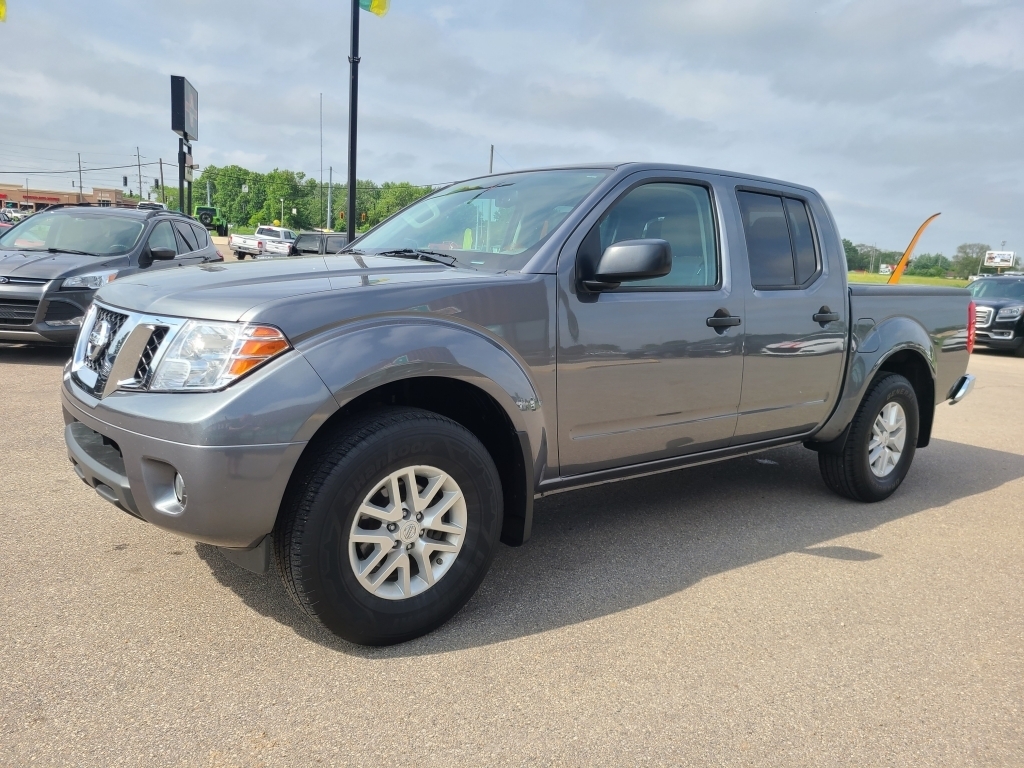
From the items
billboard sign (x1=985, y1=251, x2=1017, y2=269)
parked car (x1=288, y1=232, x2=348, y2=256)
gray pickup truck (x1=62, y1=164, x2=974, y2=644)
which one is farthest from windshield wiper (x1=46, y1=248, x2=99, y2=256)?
billboard sign (x1=985, y1=251, x2=1017, y2=269)

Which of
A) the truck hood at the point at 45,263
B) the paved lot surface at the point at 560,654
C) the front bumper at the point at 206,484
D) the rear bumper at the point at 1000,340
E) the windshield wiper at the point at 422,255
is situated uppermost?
the windshield wiper at the point at 422,255

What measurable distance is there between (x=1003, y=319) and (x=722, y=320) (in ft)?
49.7

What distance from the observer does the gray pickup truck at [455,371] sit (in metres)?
2.47

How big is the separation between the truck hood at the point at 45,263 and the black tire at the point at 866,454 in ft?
23.6

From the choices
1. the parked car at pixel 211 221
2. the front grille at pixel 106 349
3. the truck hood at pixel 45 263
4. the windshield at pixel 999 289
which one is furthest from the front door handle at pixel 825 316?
the parked car at pixel 211 221

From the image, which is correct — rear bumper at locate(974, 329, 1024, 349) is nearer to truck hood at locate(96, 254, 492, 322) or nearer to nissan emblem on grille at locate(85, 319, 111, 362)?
truck hood at locate(96, 254, 492, 322)

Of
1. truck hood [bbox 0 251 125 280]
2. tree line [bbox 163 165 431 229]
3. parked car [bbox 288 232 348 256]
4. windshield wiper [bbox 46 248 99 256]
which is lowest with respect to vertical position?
truck hood [bbox 0 251 125 280]

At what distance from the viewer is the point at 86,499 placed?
401cm

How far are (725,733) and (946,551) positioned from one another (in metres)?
2.33

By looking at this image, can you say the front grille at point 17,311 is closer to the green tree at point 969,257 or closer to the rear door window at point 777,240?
the rear door window at point 777,240

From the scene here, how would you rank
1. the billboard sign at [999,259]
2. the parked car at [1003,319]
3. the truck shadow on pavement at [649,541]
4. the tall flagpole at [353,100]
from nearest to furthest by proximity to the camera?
the truck shadow on pavement at [649,541], the tall flagpole at [353,100], the parked car at [1003,319], the billboard sign at [999,259]

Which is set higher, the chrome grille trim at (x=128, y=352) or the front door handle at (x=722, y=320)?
the front door handle at (x=722, y=320)

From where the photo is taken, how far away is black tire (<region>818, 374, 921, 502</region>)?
4.60 m

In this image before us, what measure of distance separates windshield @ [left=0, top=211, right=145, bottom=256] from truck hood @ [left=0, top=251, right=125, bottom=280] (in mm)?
220
